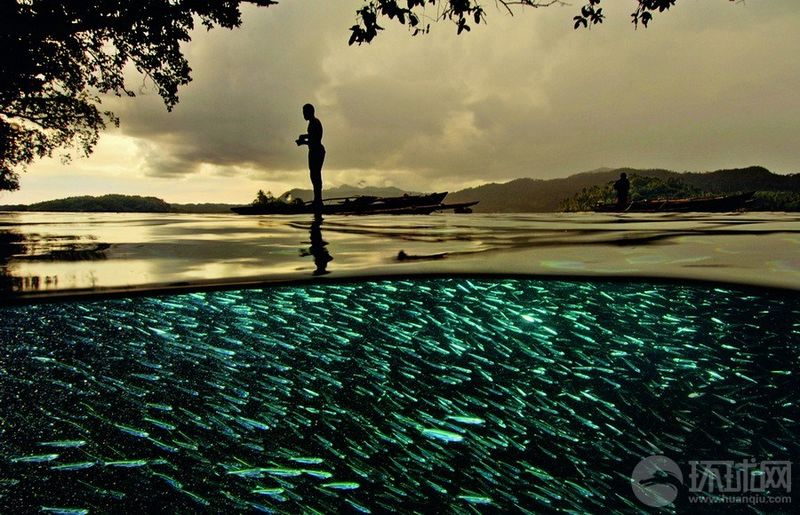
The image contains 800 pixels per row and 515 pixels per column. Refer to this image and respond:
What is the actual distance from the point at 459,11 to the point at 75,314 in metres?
6.77

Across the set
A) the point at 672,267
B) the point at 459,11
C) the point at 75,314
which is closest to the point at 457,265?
the point at 672,267

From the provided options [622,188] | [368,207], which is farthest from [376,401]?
[622,188]

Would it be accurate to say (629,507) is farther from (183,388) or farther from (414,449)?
(183,388)

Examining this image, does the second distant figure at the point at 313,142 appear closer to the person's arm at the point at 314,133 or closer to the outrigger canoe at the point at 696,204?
the person's arm at the point at 314,133

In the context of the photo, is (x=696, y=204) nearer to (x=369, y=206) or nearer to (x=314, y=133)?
(x=369, y=206)

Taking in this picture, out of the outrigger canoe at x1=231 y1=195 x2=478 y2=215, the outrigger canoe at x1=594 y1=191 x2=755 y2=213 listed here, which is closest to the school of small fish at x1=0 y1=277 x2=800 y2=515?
the outrigger canoe at x1=231 y1=195 x2=478 y2=215

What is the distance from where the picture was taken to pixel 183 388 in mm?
1598
